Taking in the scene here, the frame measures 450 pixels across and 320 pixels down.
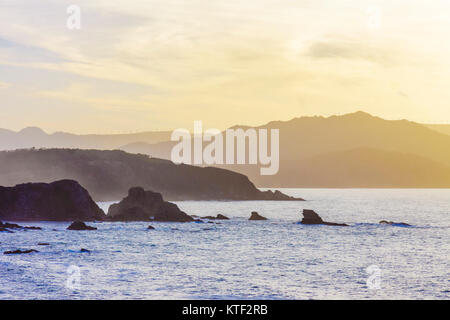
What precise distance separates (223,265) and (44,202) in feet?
207

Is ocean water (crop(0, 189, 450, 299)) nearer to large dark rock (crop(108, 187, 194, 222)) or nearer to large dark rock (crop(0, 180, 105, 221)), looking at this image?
large dark rock (crop(0, 180, 105, 221))

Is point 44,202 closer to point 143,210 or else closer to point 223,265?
point 143,210

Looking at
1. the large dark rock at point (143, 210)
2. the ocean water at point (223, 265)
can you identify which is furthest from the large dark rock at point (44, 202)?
the ocean water at point (223, 265)

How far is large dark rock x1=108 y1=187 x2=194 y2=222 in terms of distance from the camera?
114m

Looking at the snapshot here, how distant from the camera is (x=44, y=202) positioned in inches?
4186

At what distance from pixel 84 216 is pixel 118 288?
7105cm

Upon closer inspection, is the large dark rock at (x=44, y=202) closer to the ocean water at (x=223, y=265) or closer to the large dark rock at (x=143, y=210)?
the large dark rock at (x=143, y=210)

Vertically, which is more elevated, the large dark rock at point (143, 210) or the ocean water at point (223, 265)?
the large dark rock at point (143, 210)

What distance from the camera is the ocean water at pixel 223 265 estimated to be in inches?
1540

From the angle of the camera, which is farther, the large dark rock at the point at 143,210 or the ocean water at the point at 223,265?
the large dark rock at the point at 143,210

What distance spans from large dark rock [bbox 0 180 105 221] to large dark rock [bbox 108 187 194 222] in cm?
822

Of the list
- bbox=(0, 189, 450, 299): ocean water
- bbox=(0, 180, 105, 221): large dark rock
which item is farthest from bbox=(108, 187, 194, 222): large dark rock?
bbox=(0, 189, 450, 299): ocean water

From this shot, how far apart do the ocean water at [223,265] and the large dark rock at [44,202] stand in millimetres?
15671
